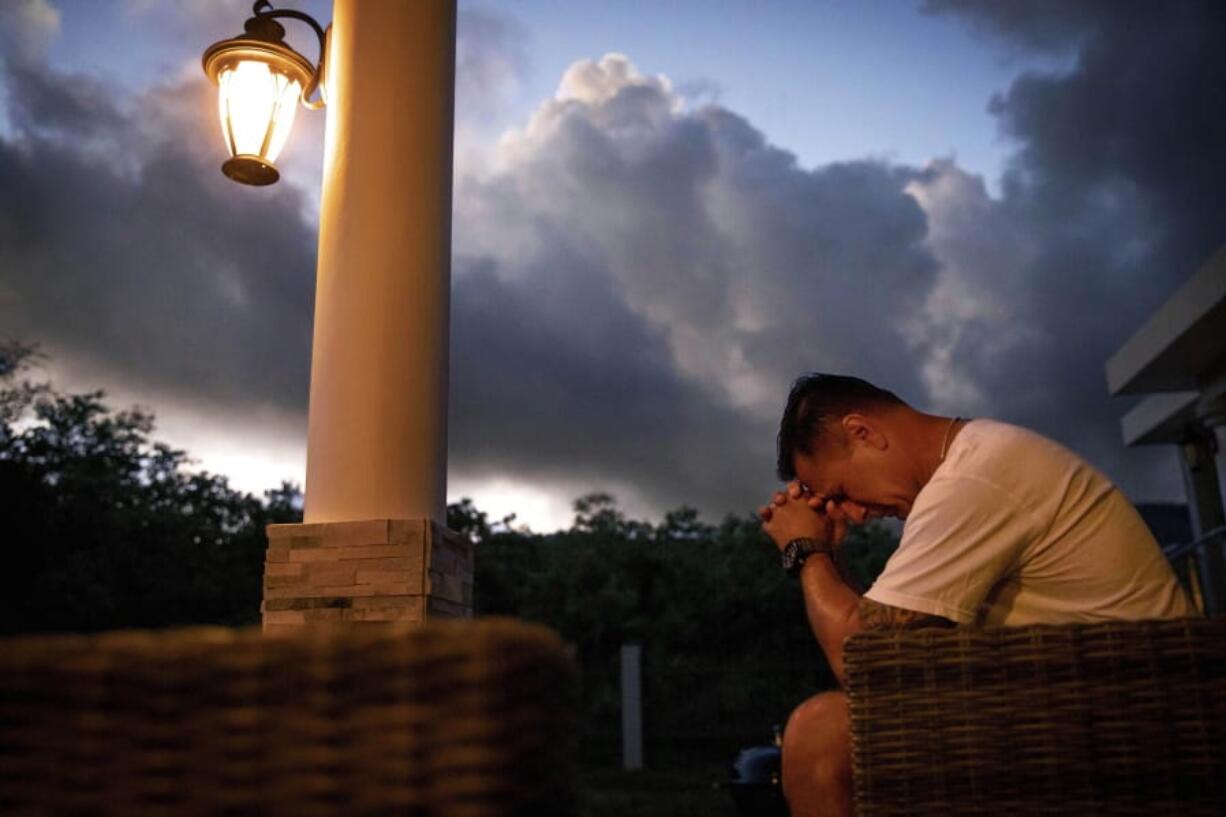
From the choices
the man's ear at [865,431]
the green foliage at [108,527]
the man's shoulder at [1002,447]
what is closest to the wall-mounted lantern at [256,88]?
the man's ear at [865,431]

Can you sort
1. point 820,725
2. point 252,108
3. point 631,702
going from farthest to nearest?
point 631,702 < point 252,108 < point 820,725

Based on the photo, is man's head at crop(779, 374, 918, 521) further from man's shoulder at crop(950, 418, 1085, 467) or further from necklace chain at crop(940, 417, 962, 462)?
man's shoulder at crop(950, 418, 1085, 467)

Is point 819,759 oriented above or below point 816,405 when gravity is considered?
below

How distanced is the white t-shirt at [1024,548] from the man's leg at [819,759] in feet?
0.70

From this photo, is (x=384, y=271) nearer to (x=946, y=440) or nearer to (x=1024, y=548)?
(x=946, y=440)

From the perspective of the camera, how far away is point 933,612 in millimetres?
1348

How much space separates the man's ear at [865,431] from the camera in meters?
1.82

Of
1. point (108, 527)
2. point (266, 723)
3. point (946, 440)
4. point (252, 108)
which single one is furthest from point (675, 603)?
point (266, 723)

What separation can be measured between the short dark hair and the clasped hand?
53mm

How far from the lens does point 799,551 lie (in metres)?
1.81

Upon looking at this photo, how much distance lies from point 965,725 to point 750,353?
57.1ft

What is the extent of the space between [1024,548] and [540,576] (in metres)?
12.7

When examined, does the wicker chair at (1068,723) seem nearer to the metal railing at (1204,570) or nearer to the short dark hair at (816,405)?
the short dark hair at (816,405)

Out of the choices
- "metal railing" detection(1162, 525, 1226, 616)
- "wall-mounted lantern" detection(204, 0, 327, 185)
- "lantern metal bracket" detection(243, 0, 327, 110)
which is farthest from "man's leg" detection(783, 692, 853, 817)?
"metal railing" detection(1162, 525, 1226, 616)
